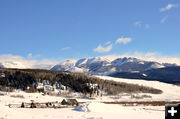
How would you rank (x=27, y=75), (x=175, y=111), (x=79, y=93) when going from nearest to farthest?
(x=175, y=111)
(x=79, y=93)
(x=27, y=75)

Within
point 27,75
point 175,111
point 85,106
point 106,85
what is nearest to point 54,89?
point 27,75

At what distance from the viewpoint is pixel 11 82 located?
582 ft

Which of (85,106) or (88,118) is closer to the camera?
(88,118)

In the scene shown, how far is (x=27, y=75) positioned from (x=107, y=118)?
15758 cm

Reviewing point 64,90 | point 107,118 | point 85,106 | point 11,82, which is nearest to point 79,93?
point 64,90

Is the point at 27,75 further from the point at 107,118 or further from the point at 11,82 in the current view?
the point at 107,118

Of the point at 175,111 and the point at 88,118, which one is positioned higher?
the point at 175,111

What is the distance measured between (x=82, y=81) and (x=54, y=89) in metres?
25.5

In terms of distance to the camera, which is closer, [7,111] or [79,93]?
[7,111]

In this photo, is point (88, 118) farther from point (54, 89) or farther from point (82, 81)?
point (82, 81)

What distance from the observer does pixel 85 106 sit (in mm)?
47875

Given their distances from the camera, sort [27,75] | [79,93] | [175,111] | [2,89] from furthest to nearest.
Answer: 1. [27,75]
2. [79,93]
3. [2,89]
4. [175,111]

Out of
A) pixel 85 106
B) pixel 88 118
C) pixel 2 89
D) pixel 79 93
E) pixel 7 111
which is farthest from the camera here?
pixel 79 93

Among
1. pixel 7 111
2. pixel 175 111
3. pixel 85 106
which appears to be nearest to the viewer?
pixel 175 111
